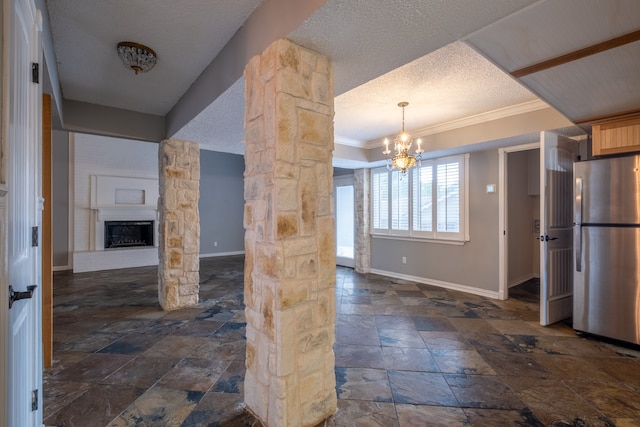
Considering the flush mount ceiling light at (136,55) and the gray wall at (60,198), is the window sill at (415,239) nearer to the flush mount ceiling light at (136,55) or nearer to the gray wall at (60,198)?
the flush mount ceiling light at (136,55)

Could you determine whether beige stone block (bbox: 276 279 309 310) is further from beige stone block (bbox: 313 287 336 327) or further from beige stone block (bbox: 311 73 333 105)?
beige stone block (bbox: 311 73 333 105)

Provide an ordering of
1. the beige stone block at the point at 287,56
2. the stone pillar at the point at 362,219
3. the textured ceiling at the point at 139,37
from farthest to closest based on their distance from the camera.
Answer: the stone pillar at the point at 362,219 → the textured ceiling at the point at 139,37 → the beige stone block at the point at 287,56

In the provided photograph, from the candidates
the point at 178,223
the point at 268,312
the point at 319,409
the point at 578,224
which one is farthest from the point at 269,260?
the point at 578,224

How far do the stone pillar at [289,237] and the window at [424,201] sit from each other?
136 inches

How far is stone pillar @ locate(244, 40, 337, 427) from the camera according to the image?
1.49m

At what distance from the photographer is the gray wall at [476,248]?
164 inches

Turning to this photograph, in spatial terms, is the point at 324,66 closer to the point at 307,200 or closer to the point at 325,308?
the point at 307,200

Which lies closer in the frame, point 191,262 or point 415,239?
point 191,262

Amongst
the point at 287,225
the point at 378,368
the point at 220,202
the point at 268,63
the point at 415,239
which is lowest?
the point at 378,368

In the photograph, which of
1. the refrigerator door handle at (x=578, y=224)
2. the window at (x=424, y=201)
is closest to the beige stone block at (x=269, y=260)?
the refrigerator door handle at (x=578, y=224)

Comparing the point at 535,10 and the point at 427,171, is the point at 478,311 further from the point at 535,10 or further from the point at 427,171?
the point at 535,10

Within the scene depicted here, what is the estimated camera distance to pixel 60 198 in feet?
19.4

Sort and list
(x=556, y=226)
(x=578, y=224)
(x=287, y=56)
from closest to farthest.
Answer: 1. (x=287, y=56)
2. (x=578, y=224)
3. (x=556, y=226)

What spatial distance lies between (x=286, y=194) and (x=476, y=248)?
3827mm
